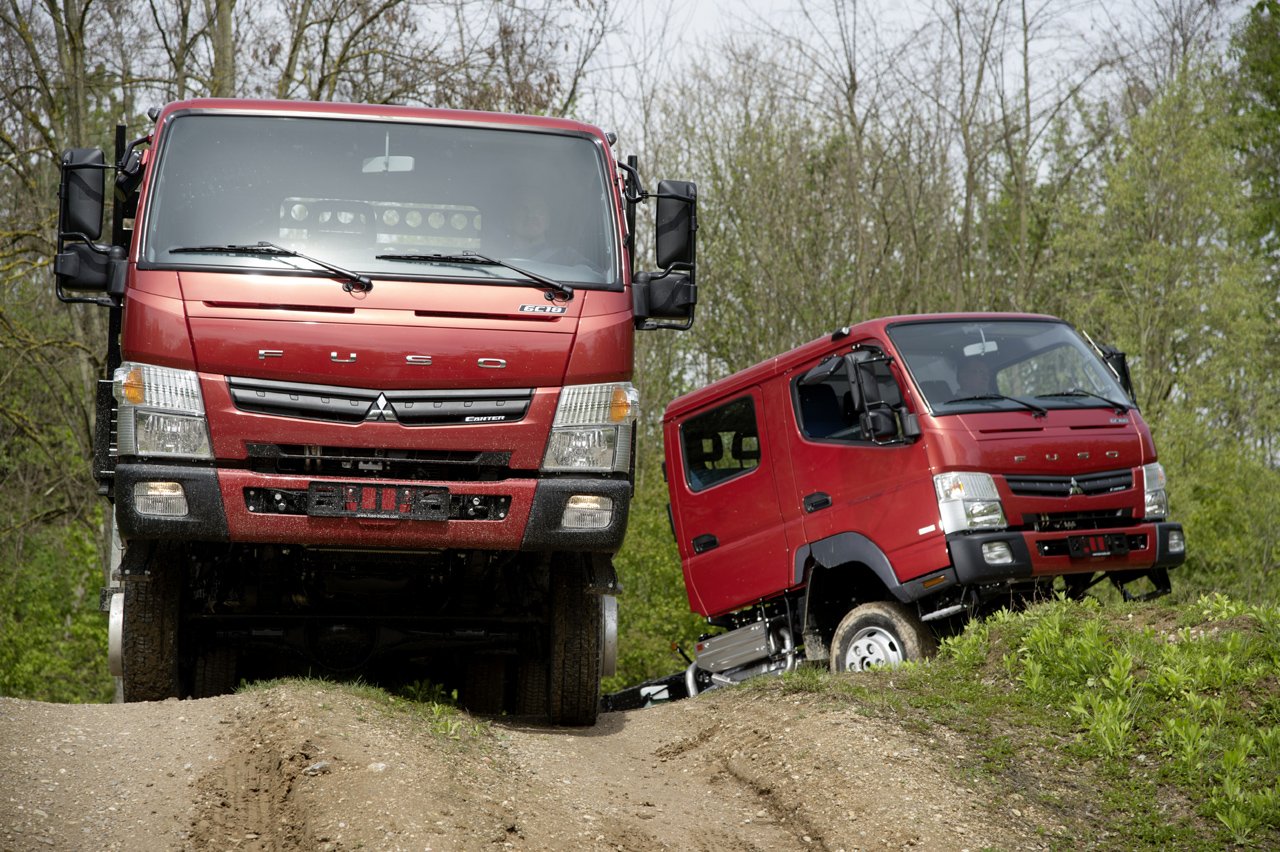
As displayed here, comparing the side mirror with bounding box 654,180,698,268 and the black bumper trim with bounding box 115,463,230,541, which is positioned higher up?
the side mirror with bounding box 654,180,698,268

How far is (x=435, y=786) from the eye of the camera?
5.41m

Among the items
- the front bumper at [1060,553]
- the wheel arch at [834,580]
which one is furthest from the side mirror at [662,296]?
the wheel arch at [834,580]

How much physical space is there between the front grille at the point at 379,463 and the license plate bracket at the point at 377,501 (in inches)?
3.0

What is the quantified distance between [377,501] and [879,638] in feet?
15.3

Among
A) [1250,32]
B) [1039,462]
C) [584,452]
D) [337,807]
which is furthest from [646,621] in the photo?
[1250,32]

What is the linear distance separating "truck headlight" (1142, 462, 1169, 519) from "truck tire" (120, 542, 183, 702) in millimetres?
6436

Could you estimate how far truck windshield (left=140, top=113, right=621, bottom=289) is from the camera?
6.66 meters

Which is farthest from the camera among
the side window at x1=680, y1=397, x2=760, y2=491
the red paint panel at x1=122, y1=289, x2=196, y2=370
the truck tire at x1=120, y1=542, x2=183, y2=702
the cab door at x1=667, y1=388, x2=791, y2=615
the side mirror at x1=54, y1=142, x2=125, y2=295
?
the side window at x1=680, y1=397, x2=760, y2=491

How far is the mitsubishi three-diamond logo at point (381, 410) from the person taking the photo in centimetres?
648

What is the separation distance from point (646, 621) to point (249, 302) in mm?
14358

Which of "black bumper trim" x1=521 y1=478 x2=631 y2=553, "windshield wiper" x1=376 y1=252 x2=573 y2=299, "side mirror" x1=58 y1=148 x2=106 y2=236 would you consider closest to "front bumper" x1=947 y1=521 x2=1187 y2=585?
"black bumper trim" x1=521 y1=478 x2=631 y2=553

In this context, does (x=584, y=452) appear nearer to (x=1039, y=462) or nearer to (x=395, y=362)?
(x=395, y=362)

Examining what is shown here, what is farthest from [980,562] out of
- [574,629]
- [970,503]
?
[574,629]

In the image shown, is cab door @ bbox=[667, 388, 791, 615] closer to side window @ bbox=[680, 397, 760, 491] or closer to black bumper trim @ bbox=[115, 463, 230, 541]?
side window @ bbox=[680, 397, 760, 491]
